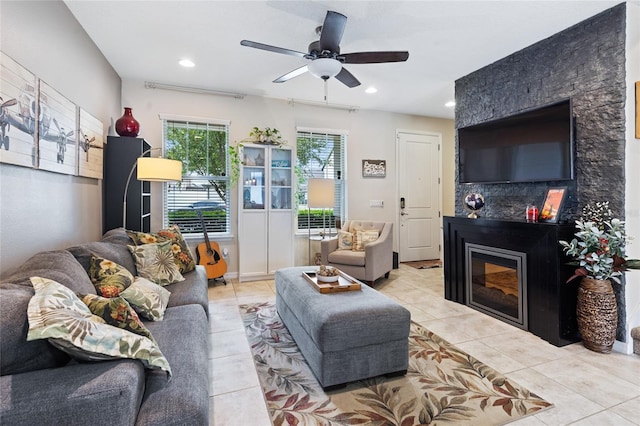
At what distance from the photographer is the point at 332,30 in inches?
90.0

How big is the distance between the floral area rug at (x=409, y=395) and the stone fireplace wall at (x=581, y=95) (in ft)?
5.60

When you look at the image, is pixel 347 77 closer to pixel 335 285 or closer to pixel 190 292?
pixel 335 285

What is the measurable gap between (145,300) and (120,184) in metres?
1.96

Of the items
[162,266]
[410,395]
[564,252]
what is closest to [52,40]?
[162,266]

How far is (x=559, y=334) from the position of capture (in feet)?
8.18

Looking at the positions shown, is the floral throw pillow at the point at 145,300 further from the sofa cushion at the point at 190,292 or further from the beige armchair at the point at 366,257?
the beige armchair at the point at 366,257

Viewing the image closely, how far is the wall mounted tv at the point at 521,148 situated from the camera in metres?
2.66

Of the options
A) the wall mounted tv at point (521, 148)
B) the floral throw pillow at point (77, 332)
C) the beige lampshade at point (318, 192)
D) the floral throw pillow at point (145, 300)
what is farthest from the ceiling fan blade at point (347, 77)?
the floral throw pillow at point (77, 332)

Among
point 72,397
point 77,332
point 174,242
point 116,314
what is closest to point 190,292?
point 174,242

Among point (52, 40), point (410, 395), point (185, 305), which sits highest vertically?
point (52, 40)

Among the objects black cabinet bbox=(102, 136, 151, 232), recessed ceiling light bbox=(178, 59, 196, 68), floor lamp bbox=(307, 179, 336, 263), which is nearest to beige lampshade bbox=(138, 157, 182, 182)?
black cabinet bbox=(102, 136, 151, 232)

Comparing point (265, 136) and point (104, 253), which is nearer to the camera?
point (104, 253)

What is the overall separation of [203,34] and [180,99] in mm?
1634

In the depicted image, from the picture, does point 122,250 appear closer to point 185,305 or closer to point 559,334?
point 185,305
